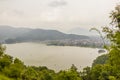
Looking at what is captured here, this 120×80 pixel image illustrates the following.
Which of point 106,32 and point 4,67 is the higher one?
point 106,32

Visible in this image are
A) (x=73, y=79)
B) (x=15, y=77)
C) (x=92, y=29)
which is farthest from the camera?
(x=15, y=77)

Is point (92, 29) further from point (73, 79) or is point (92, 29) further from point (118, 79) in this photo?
point (73, 79)

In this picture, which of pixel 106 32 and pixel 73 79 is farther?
pixel 73 79

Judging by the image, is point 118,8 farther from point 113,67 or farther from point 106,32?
point 113,67

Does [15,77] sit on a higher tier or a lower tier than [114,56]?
lower

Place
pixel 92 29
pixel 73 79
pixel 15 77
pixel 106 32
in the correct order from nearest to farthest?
1. pixel 92 29
2. pixel 106 32
3. pixel 73 79
4. pixel 15 77

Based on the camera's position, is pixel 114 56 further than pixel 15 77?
No

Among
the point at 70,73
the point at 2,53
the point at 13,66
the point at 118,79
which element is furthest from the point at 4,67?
the point at 118,79

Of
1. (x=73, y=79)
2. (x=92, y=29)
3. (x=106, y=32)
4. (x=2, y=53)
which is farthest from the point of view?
(x=2, y=53)

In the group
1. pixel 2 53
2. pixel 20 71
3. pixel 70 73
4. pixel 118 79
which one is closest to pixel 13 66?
pixel 20 71
